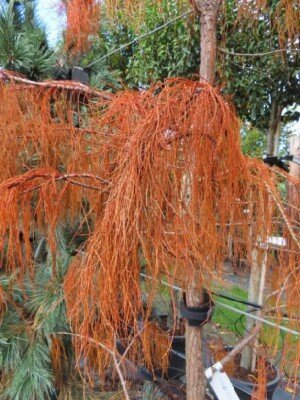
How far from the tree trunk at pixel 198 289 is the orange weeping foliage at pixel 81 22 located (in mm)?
586

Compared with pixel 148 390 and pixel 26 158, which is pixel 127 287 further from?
pixel 148 390

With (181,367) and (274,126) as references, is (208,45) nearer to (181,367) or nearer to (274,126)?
(274,126)

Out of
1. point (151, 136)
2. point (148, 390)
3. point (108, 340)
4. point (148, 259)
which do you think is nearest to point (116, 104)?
point (151, 136)

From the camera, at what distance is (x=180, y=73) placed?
1.73 m

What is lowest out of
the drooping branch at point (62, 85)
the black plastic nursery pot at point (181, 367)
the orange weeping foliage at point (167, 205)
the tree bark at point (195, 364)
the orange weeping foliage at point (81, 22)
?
the black plastic nursery pot at point (181, 367)

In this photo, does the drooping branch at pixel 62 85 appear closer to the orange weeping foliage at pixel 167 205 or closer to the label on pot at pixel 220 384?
the orange weeping foliage at pixel 167 205

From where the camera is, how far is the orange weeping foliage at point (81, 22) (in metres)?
1.21

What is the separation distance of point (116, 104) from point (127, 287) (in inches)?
12.8

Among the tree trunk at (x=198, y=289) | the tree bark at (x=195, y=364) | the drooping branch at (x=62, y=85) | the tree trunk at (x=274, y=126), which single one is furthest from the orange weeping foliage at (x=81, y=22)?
the tree bark at (x=195, y=364)

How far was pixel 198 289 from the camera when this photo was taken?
74cm

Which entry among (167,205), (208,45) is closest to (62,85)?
(208,45)

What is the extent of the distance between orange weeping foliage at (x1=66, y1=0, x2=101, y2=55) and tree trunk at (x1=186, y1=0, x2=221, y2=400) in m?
0.59

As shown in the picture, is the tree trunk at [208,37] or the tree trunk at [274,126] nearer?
the tree trunk at [208,37]

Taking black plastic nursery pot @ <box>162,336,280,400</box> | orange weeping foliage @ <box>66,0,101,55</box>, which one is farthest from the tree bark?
orange weeping foliage @ <box>66,0,101,55</box>
